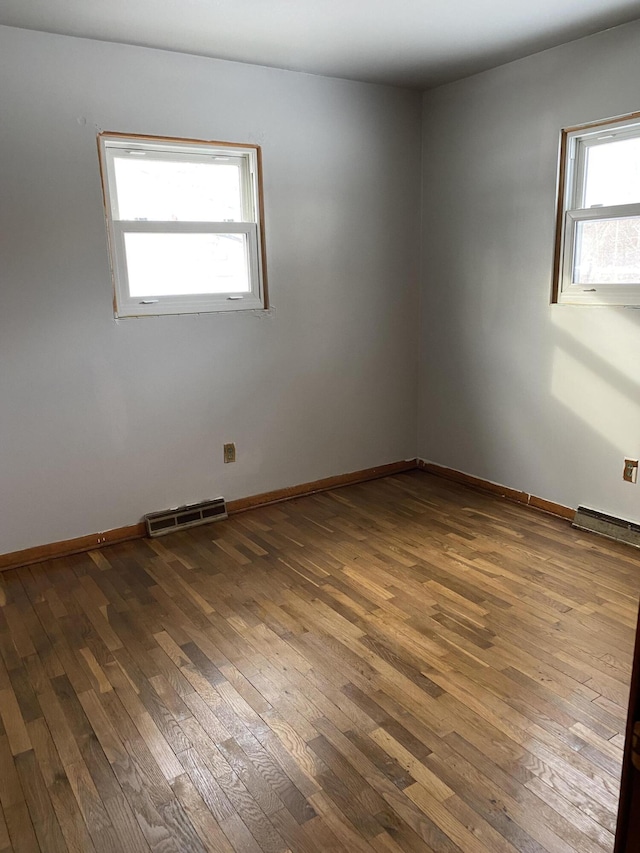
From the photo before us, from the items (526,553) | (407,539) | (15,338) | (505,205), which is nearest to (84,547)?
(15,338)

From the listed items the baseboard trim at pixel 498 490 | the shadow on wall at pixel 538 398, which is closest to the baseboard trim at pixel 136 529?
the baseboard trim at pixel 498 490

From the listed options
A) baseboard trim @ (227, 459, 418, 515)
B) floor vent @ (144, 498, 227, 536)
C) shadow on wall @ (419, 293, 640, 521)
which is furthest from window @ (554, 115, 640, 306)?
floor vent @ (144, 498, 227, 536)

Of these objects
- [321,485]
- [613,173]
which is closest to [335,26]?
[613,173]

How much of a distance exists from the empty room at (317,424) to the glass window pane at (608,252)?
2 centimetres

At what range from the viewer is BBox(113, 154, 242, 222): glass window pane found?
346 centimetres

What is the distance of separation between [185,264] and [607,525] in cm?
276

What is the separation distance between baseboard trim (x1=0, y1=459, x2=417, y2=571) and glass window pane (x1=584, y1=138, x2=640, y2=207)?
2211mm

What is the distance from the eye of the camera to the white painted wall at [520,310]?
3.43m

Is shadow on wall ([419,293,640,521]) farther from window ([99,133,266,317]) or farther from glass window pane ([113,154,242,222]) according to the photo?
glass window pane ([113,154,242,222])

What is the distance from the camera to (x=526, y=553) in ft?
11.1

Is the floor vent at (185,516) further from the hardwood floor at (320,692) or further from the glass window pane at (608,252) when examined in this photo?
the glass window pane at (608,252)

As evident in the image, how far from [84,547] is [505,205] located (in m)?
3.15

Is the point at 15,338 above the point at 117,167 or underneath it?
underneath

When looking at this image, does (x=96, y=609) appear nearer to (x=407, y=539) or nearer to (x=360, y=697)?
(x=360, y=697)
